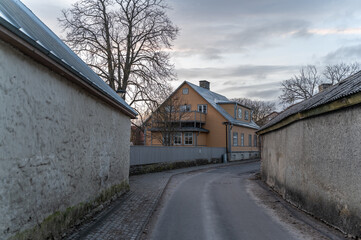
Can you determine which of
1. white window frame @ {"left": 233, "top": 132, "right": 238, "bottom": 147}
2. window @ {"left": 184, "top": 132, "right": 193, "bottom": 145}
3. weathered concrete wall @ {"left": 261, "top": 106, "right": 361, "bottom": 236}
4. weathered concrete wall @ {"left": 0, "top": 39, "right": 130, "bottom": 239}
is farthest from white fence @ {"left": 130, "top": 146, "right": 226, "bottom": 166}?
weathered concrete wall @ {"left": 0, "top": 39, "right": 130, "bottom": 239}

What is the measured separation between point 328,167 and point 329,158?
0.73 ft

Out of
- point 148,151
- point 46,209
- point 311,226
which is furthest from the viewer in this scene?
point 148,151

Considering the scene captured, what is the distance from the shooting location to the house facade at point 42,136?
4.27 m

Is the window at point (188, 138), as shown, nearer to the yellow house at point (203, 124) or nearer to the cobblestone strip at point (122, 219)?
the yellow house at point (203, 124)

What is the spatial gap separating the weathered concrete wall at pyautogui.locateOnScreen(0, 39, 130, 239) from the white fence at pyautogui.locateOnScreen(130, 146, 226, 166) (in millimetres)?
9834

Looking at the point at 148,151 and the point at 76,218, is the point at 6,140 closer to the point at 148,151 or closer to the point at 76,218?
the point at 76,218

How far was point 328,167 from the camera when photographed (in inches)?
295

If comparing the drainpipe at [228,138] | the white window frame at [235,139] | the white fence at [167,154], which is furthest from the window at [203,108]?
the white fence at [167,154]

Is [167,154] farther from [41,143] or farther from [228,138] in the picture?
[41,143]

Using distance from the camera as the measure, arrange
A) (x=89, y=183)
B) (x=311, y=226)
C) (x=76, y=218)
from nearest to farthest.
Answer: (x=76, y=218) → (x=311, y=226) → (x=89, y=183)

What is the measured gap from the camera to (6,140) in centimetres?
423

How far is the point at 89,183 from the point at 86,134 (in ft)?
4.17

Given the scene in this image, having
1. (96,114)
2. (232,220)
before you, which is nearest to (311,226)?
(232,220)

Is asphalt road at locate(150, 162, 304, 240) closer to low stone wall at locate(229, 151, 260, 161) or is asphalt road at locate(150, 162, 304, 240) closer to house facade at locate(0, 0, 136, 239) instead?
house facade at locate(0, 0, 136, 239)
